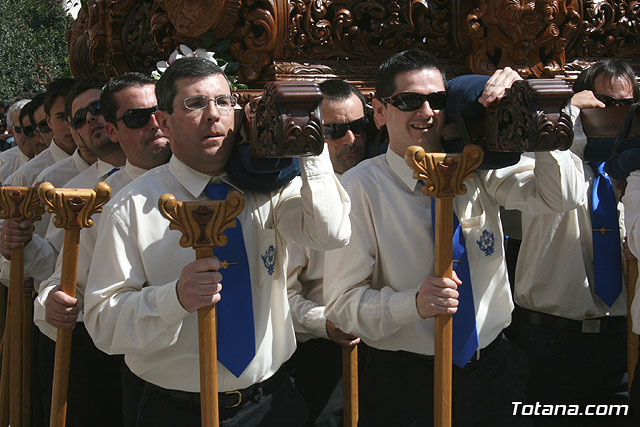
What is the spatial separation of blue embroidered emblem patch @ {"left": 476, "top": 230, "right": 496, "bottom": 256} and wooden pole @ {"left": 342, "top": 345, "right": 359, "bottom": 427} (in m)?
0.85

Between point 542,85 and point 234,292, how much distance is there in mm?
1202

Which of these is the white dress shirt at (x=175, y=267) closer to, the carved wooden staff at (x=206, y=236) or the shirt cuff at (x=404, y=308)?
the carved wooden staff at (x=206, y=236)

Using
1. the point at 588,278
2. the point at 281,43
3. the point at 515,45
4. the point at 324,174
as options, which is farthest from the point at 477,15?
the point at 324,174

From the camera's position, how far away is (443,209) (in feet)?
9.30

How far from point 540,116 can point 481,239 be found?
0.68 m

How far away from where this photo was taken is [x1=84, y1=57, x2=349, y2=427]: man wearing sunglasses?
8.87 feet

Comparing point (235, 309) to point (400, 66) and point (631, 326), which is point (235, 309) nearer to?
point (400, 66)

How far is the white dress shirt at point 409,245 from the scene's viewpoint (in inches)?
116

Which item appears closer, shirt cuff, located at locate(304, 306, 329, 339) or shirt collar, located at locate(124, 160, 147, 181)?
shirt cuff, located at locate(304, 306, 329, 339)

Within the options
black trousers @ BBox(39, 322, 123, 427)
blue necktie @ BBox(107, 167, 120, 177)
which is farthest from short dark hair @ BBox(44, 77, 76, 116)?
black trousers @ BBox(39, 322, 123, 427)

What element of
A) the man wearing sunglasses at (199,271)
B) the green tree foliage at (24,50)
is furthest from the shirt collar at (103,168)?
the green tree foliage at (24,50)

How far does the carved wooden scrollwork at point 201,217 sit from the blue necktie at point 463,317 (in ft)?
2.81

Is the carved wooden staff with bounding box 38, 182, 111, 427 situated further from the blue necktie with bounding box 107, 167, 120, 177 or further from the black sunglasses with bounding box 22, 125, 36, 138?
the black sunglasses with bounding box 22, 125, 36, 138

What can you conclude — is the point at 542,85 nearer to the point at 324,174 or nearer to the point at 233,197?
the point at 324,174
